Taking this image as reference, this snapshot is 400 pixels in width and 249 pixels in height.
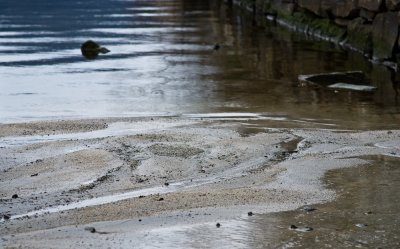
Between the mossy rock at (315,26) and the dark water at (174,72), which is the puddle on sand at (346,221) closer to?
the dark water at (174,72)

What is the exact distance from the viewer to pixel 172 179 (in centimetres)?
859

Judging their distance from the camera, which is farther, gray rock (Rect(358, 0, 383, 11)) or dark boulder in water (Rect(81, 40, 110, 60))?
dark boulder in water (Rect(81, 40, 110, 60))

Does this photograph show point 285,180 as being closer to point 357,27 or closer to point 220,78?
point 220,78

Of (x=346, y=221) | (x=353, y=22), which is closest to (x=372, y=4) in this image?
(x=353, y=22)

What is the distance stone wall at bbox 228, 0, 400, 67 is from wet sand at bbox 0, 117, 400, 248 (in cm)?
724

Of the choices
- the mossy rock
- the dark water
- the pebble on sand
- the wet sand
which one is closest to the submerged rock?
the dark water

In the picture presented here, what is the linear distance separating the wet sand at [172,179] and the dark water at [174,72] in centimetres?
116

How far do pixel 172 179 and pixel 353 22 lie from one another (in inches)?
513

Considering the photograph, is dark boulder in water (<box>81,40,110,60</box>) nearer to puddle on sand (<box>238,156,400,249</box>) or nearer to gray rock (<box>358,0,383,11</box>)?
gray rock (<box>358,0,383,11</box>)

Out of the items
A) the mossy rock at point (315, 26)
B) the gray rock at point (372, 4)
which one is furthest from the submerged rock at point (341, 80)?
the mossy rock at point (315, 26)

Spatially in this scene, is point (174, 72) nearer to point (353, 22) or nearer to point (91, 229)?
point (353, 22)

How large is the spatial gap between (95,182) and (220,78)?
25.2 ft

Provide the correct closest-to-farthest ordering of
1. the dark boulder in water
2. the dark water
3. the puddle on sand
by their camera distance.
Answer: the puddle on sand, the dark water, the dark boulder in water

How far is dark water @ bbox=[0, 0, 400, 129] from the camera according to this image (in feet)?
41.4
